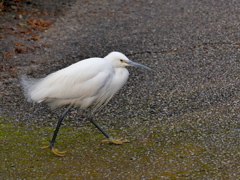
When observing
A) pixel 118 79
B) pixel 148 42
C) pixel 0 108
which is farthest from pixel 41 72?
pixel 118 79

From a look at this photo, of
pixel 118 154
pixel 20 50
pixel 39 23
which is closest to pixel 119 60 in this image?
pixel 118 154

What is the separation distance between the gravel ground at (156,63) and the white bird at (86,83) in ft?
2.06

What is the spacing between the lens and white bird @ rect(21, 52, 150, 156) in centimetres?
425

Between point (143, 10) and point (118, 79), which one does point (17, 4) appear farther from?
point (118, 79)

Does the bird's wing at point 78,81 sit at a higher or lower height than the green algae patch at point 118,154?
higher

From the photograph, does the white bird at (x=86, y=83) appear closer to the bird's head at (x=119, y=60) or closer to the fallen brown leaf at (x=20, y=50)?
the bird's head at (x=119, y=60)

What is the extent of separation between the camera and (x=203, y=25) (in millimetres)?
8320

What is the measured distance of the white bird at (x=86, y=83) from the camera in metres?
4.25

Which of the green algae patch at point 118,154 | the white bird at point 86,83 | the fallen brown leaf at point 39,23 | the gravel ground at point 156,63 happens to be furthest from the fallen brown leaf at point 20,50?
the white bird at point 86,83

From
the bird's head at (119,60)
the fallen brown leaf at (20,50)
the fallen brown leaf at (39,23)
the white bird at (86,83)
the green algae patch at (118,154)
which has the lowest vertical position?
the fallen brown leaf at (20,50)

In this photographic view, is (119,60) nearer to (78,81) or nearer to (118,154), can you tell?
(78,81)

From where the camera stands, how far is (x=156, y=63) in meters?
6.75

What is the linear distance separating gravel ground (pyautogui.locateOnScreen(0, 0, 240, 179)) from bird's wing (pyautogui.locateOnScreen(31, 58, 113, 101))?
74cm

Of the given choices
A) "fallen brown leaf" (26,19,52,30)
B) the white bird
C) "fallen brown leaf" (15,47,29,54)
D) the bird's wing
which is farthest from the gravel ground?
the bird's wing
